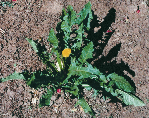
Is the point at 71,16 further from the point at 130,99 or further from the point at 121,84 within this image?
the point at 130,99

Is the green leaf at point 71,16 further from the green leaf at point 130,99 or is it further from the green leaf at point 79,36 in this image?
the green leaf at point 130,99

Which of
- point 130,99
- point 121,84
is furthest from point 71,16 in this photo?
point 130,99

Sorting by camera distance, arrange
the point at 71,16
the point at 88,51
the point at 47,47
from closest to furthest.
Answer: the point at 88,51 < the point at 71,16 < the point at 47,47

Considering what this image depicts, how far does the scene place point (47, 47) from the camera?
276 cm

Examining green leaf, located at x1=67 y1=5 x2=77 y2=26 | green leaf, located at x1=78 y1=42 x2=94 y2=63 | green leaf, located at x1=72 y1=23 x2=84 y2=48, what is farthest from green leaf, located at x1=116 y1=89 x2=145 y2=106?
green leaf, located at x1=67 y1=5 x2=77 y2=26

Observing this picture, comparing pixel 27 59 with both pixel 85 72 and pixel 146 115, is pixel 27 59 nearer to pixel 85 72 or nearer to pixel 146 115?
pixel 85 72

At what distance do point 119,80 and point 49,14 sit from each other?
1.87 m

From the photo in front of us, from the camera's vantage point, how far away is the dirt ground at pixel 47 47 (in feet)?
8.04

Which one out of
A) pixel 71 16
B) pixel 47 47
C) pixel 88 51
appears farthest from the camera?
pixel 47 47

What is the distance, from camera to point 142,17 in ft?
9.97

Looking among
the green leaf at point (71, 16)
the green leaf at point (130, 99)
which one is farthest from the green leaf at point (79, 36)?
the green leaf at point (130, 99)

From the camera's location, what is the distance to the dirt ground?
245 cm

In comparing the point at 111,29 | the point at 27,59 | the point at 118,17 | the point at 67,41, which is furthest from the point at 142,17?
the point at 27,59

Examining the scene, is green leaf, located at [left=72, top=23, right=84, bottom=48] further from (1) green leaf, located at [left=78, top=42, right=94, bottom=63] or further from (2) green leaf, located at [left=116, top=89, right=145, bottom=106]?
(2) green leaf, located at [left=116, top=89, right=145, bottom=106]
